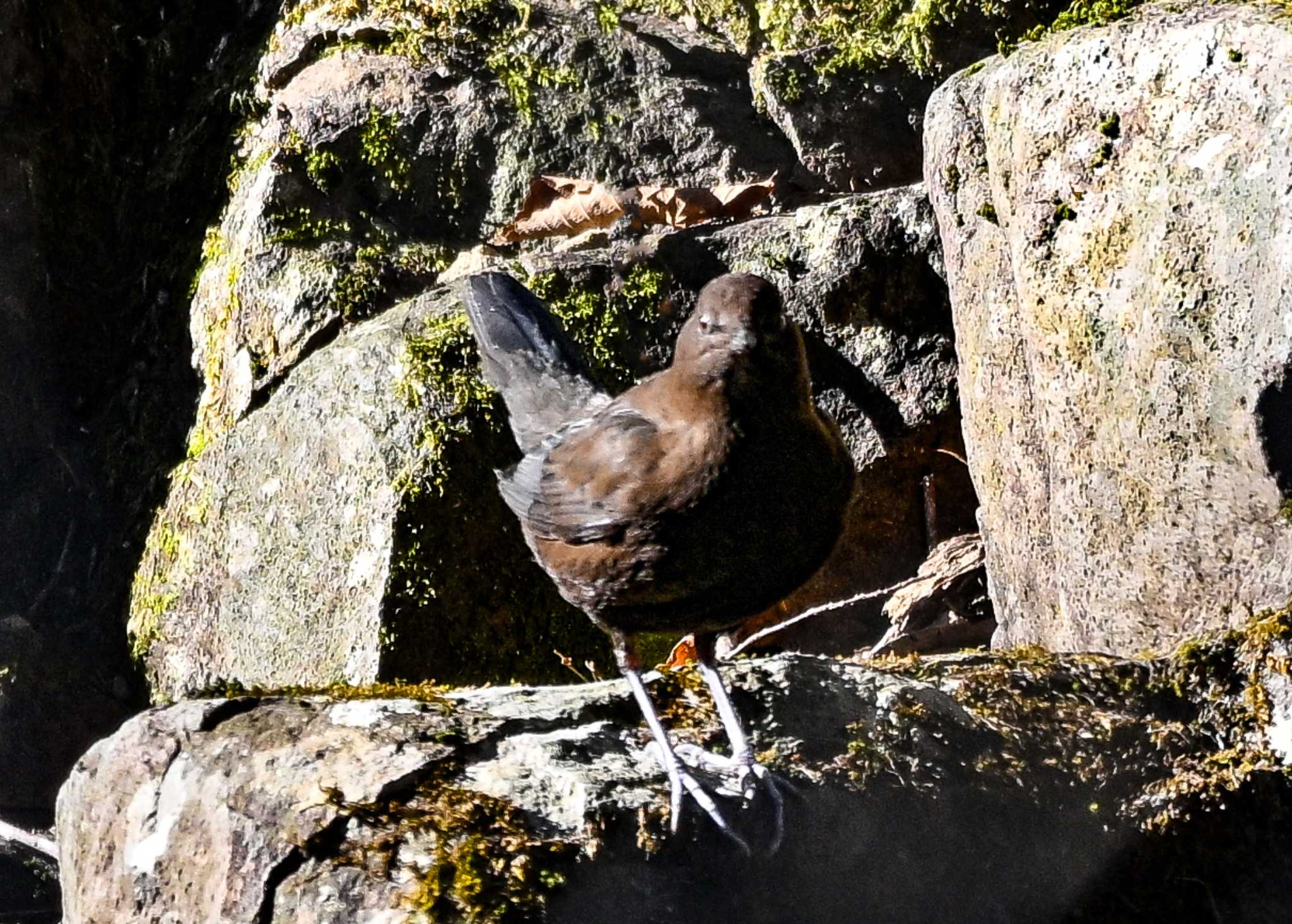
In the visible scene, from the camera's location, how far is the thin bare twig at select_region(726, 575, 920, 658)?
12.4 feet

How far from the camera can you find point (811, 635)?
166 inches

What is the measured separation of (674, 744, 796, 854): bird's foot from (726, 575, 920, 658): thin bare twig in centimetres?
124

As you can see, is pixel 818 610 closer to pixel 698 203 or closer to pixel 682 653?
pixel 682 653

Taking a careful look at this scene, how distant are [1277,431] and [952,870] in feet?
3.47

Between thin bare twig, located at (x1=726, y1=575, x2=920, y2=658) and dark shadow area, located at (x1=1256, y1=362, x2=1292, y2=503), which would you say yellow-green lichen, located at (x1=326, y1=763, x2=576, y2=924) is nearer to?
dark shadow area, located at (x1=1256, y1=362, x2=1292, y2=503)

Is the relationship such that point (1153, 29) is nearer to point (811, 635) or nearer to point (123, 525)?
point (811, 635)

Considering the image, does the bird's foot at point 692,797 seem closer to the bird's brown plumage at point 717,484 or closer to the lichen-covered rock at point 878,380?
the bird's brown plumage at point 717,484

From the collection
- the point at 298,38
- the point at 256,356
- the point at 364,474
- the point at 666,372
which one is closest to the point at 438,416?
the point at 364,474

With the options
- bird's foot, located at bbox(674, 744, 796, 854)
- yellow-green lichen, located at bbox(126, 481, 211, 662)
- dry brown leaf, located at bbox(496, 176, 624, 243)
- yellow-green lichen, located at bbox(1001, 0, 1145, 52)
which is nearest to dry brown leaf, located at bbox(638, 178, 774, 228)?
dry brown leaf, located at bbox(496, 176, 624, 243)

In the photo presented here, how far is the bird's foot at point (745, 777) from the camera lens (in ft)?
7.63

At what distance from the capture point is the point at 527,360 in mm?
3420

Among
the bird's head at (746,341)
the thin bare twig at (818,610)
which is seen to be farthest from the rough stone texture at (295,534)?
Answer: the bird's head at (746,341)

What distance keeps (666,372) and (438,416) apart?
4.10 feet

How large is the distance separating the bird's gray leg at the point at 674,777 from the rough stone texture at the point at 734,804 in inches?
1.1
